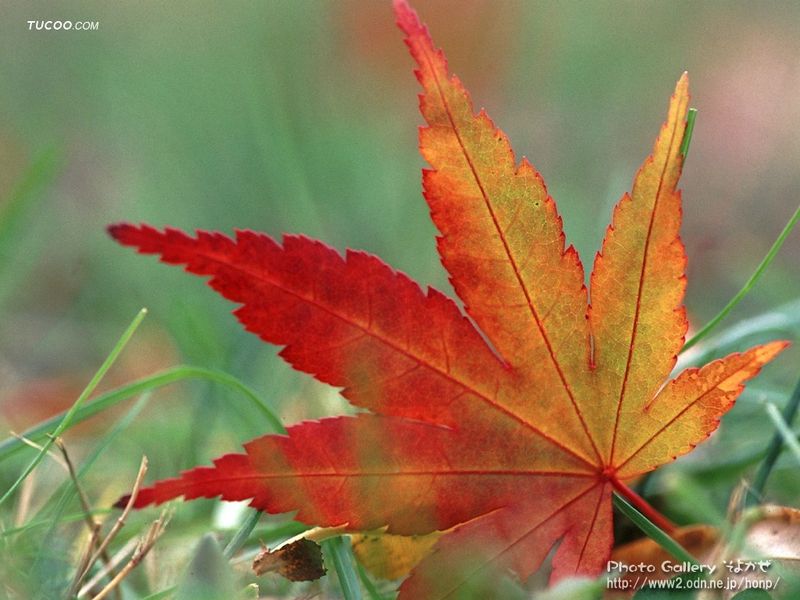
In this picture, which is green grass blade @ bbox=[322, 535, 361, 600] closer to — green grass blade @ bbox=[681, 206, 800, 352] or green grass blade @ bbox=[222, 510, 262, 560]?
green grass blade @ bbox=[222, 510, 262, 560]

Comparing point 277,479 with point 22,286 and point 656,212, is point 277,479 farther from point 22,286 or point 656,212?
point 22,286

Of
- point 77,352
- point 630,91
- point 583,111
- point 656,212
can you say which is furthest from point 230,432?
point 630,91

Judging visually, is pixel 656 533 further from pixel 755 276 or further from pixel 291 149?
pixel 291 149

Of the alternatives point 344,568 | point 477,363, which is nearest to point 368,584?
point 344,568

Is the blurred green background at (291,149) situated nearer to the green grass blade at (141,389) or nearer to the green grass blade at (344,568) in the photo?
the green grass blade at (141,389)

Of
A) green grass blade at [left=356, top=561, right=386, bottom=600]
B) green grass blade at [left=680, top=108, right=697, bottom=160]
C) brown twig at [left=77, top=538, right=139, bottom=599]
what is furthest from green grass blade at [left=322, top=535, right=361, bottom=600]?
green grass blade at [left=680, top=108, right=697, bottom=160]
